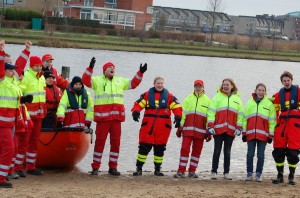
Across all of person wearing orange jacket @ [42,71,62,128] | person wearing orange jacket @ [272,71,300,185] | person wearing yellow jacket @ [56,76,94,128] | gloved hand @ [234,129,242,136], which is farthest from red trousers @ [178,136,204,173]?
person wearing orange jacket @ [42,71,62,128]

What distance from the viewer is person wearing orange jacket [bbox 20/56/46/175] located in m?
12.2

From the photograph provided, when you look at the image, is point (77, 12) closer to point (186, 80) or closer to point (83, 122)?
point (186, 80)

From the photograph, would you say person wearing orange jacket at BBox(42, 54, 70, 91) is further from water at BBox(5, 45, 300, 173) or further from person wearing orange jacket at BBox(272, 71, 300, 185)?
person wearing orange jacket at BBox(272, 71, 300, 185)

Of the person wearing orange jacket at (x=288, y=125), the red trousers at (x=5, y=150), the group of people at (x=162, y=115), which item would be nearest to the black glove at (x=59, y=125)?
the group of people at (x=162, y=115)

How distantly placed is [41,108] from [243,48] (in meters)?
64.9

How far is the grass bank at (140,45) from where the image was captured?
2165 inches

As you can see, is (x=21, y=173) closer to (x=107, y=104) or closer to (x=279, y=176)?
(x=107, y=104)

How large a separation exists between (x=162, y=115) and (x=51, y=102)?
6.79 ft

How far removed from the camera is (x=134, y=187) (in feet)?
37.9

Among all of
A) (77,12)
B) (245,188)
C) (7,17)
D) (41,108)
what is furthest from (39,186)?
(77,12)

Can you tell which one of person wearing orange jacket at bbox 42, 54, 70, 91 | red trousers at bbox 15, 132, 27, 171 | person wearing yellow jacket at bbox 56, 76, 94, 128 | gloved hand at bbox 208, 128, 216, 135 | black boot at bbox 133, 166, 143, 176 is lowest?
black boot at bbox 133, 166, 143, 176

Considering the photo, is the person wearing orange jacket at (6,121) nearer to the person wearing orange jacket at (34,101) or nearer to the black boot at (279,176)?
the person wearing orange jacket at (34,101)

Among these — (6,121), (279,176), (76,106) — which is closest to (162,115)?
(76,106)

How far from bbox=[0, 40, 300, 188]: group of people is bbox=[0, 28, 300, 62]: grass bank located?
3868 cm
